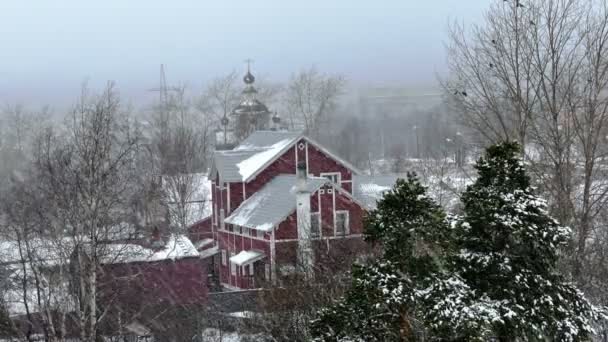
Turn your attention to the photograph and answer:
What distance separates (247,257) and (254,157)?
5.38 meters

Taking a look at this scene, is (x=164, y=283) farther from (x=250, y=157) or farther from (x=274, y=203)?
(x=250, y=157)

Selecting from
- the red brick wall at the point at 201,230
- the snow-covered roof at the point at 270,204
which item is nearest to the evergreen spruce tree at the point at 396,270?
the snow-covered roof at the point at 270,204

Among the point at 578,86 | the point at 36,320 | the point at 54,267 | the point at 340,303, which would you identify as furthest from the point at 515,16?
the point at 36,320

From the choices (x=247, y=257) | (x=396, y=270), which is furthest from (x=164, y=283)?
(x=396, y=270)

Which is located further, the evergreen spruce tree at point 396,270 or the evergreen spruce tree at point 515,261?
the evergreen spruce tree at point 515,261

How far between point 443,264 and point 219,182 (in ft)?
81.0

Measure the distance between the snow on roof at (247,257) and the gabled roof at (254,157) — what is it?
10.8 ft

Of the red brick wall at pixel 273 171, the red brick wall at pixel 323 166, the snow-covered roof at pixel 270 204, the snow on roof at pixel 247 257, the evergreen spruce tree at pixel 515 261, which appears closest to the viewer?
the evergreen spruce tree at pixel 515 261

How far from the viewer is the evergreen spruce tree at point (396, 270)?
699 cm

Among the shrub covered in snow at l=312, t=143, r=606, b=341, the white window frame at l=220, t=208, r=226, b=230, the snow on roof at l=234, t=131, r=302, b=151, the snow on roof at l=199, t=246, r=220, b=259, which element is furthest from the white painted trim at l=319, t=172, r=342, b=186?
the shrub covered in snow at l=312, t=143, r=606, b=341

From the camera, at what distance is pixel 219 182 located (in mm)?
31359

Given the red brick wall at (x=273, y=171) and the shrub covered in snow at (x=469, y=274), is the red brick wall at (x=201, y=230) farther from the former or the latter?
the shrub covered in snow at (x=469, y=274)

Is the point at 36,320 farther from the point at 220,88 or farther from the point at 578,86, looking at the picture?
the point at 220,88

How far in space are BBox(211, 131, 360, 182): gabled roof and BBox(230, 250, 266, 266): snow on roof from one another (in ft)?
10.8
